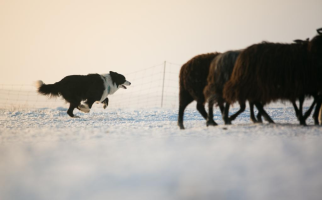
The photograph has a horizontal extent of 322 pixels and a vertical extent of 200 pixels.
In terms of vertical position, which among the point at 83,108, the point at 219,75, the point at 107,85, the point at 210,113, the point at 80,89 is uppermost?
the point at 219,75

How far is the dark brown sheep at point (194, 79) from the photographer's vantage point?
4.71m

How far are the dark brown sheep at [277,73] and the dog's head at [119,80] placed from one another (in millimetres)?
3914

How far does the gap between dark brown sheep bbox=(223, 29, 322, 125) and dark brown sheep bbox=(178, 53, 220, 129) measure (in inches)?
22.4

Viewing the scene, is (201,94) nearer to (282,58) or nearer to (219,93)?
(219,93)

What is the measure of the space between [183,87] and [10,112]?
12.6ft

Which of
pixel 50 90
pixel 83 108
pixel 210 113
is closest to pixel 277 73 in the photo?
pixel 210 113

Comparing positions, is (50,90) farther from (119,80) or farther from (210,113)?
(210,113)

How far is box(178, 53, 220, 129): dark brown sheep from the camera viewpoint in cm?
471

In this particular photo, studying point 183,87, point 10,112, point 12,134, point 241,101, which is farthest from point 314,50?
point 10,112

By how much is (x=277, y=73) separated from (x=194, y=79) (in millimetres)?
1236

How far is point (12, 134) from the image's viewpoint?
3748 mm

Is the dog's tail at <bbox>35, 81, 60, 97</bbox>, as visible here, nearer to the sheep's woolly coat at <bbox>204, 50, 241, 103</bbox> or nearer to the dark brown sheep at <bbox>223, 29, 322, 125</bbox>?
the sheep's woolly coat at <bbox>204, 50, 241, 103</bbox>

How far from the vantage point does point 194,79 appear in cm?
473

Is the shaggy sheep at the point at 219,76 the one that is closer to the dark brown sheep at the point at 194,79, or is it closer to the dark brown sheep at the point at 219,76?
the dark brown sheep at the point at 219,76
